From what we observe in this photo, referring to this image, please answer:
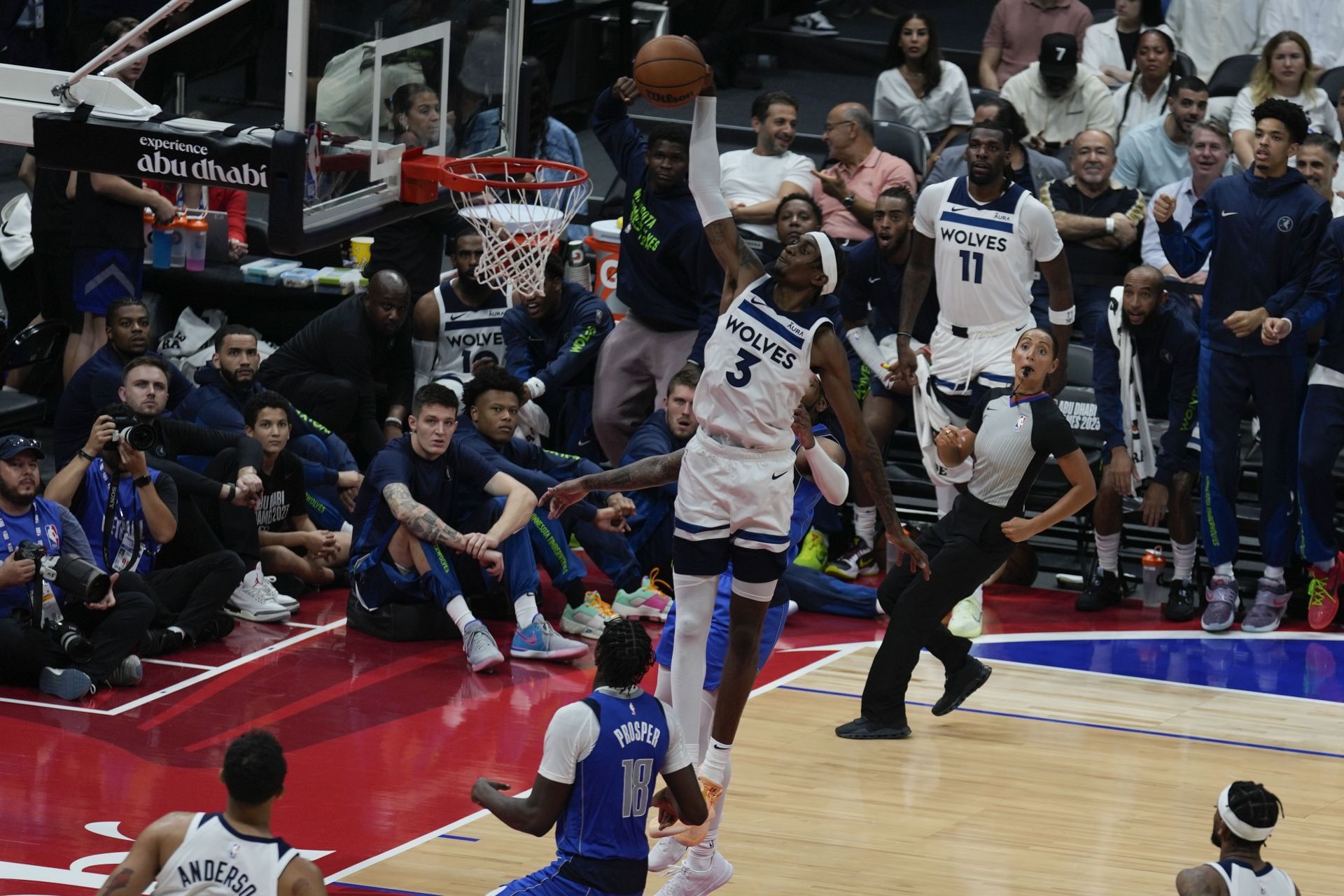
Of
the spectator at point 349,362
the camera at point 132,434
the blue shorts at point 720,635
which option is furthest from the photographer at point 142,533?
the blue shorts at point 720,635

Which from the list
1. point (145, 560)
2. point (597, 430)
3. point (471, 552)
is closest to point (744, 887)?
point (471, 552)

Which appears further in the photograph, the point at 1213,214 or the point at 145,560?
the point at 1213,214

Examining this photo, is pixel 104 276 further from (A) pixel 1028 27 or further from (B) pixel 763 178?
(A) pixel 1028 27

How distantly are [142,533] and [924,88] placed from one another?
6.41 metres

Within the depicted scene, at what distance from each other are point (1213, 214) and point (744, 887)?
4.99 metres

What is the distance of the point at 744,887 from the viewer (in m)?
6.42

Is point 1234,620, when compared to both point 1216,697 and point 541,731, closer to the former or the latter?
point 1216,697

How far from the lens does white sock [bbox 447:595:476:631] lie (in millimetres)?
9070

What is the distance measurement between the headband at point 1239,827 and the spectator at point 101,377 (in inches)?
237

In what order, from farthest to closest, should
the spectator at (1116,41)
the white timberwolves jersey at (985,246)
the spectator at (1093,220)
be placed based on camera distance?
the spectator at (1116,41) → the spectator at (1093,220) → the white timberwolves jersey at (985,246)

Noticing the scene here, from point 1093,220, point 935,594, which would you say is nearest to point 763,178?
point 1093,220

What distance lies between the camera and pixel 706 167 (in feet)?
20.4

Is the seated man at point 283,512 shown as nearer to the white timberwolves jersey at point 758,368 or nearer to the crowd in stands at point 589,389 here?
the crowd in stands at point 589,389

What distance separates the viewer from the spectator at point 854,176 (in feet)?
36.6
